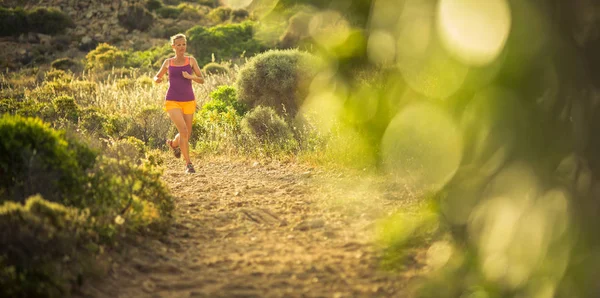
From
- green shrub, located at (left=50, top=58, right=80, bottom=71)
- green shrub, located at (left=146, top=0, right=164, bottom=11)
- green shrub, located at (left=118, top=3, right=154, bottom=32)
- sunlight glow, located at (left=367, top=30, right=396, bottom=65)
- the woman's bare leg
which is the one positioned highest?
green shrub, located at (left=146, top=0, right=164, bottom=11)

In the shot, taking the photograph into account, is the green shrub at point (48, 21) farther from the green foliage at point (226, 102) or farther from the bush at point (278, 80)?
the bush at point (278, 80)

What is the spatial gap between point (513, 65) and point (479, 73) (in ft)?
1.07

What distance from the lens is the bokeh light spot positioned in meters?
5.65

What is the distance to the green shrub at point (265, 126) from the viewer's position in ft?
35.8

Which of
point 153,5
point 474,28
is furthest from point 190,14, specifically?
point 474,28

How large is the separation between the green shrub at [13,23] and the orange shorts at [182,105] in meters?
31.1

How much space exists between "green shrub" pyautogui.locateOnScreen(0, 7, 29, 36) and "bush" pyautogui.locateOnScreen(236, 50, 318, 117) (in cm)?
2821

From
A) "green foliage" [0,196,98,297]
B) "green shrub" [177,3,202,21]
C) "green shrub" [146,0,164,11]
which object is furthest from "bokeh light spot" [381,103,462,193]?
"green shrub" [146,0,164,11]

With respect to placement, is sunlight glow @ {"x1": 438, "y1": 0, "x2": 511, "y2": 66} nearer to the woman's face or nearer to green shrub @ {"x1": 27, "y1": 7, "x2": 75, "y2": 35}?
the woman's face

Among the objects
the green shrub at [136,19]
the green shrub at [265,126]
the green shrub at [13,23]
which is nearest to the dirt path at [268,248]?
the green shrub at [265,126]

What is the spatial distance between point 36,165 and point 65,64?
26.7m

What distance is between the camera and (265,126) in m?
10.9

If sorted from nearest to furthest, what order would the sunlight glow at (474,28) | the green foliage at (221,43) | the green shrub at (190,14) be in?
the sunlight glow at (474,28) → the green foliage at (221,43) → the green shrub at (190,14)

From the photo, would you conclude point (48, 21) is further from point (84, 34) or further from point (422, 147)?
point (422, 147)
